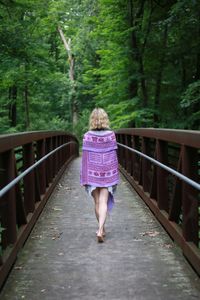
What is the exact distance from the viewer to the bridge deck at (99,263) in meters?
4.36

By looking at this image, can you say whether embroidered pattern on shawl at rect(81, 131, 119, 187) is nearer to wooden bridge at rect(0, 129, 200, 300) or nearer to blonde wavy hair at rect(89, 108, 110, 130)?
blonde wavy hair at rect(89, 108, 110, 130)

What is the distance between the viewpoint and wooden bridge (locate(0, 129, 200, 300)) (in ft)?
14.6

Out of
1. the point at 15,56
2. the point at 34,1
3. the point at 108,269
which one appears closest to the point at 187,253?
the point at 108,269

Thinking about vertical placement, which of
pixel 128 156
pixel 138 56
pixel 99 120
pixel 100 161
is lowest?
pixel 128 156

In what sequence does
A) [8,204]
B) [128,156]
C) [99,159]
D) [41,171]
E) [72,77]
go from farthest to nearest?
[72,77] → [128,156] → [41,171] → [99,159] → [8,204]

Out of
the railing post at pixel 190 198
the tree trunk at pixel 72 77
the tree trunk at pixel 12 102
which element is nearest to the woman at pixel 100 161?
the railing post at pixel 190 198

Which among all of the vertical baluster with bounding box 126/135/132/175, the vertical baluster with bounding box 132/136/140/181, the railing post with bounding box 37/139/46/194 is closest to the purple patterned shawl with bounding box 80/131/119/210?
the railing post with bounding box 37/139/46/194

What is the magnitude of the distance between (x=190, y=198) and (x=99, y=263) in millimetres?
1165

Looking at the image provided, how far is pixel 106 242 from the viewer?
6.08 metres

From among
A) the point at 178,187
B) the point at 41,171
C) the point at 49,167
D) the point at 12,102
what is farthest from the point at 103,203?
the point at 12,102

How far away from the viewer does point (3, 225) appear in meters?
5.09

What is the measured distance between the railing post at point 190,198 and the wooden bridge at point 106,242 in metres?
0.01

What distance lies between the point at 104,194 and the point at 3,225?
1687mm

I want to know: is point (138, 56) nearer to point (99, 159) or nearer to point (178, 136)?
point (99, 159)
